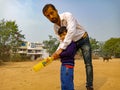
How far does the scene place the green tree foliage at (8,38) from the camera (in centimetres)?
3165

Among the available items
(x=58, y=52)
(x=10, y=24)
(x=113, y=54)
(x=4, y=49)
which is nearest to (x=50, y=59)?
(x=58, y=52)

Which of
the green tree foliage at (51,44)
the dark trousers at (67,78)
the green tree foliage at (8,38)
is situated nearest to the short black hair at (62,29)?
the dark trousers at (67,78)

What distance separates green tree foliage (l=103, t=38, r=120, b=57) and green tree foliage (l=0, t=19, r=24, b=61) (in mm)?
35624

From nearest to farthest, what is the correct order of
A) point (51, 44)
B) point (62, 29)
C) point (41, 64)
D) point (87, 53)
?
point (41, 64), point (62, 29), point (87, 53), point (51, 44)

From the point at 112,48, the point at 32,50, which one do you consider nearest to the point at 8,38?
the point at 112,48

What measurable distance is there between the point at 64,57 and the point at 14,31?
117ft

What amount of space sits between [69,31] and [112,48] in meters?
72.1

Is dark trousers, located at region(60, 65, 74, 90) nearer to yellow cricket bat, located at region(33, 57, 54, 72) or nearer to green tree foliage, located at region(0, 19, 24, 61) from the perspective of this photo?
yellow cricket bat, located at region(33, 57, 54, 72)

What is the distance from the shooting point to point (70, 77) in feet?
11.4

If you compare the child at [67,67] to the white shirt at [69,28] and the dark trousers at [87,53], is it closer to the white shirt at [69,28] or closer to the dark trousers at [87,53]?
the white shirt at [69,28]

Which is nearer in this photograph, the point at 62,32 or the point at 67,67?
the point at 67,67

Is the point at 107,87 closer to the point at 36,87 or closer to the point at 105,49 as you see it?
the point at 36,87

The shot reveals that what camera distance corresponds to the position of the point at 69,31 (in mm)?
3529

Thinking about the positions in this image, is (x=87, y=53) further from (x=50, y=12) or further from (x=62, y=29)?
(x=50, y=12)
